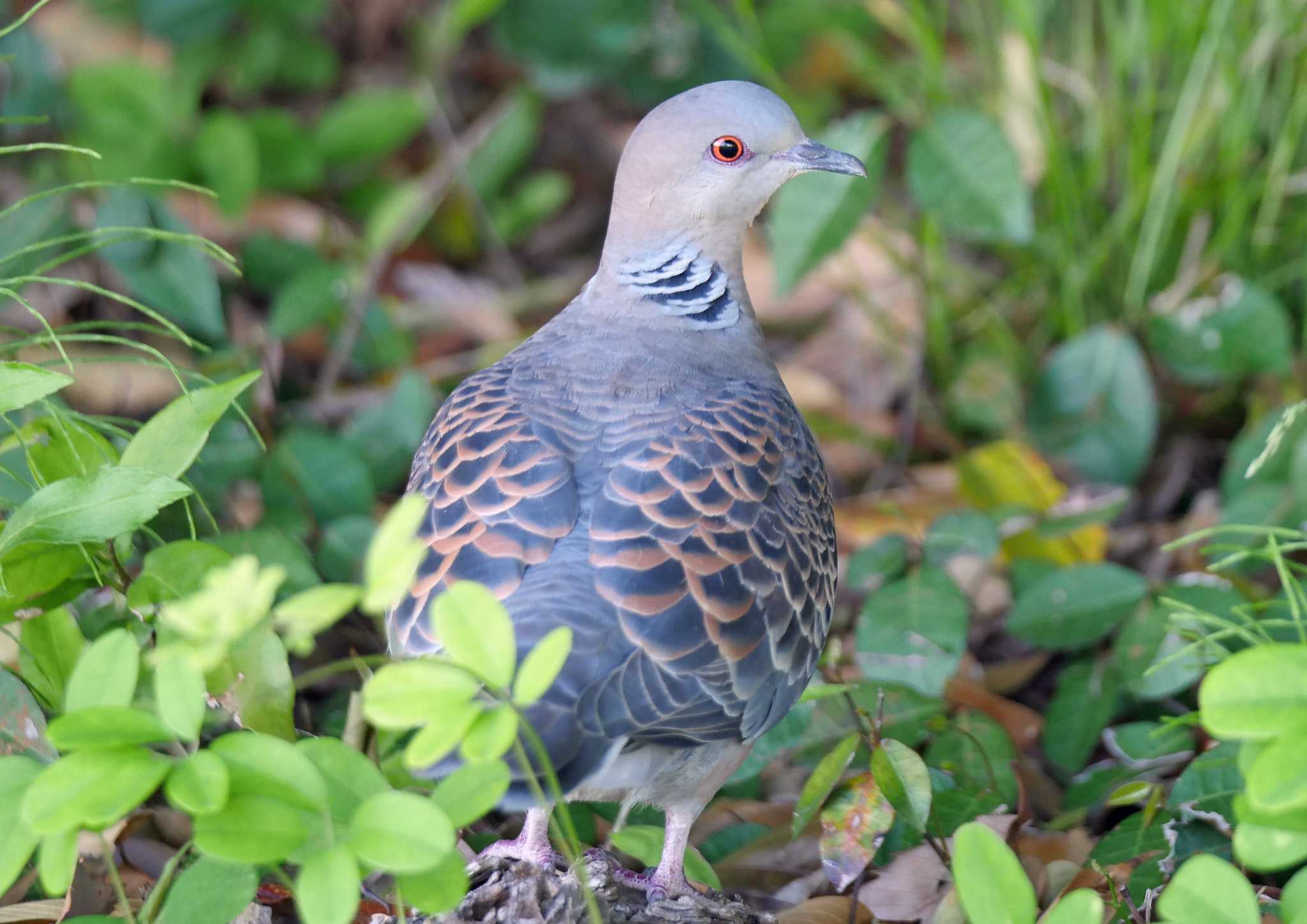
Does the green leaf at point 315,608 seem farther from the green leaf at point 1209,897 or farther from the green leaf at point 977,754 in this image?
the green leaf at point 977,754

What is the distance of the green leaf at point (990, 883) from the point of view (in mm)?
1694

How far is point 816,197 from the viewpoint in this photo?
3676mm

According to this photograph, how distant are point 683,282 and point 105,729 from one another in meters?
1.67

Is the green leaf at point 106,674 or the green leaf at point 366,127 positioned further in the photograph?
the green leaf at point 366,127

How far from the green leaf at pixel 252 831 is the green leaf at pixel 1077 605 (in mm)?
1967

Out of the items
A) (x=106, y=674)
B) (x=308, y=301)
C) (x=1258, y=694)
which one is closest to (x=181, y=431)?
(x=106, y=674)

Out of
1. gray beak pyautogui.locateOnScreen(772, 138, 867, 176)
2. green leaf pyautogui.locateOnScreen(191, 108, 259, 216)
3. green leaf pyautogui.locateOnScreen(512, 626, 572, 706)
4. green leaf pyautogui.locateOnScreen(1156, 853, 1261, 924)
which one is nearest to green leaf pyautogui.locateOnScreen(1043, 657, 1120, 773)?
gray beak pyautogui.locateOnScreen(772, 138, 867, 176)

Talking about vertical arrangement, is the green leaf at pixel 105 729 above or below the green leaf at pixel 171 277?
below

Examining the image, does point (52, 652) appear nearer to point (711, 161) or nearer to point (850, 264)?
point (711, 161)

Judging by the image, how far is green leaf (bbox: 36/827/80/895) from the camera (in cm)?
157

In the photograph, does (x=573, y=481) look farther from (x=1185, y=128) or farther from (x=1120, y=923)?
(x=1185, y=128)

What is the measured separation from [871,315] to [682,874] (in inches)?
95.6

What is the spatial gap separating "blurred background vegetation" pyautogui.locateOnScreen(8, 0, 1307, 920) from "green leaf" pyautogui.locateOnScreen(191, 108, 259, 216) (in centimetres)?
1

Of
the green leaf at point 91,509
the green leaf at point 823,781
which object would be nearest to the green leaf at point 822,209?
the green leaf at point 823,781
